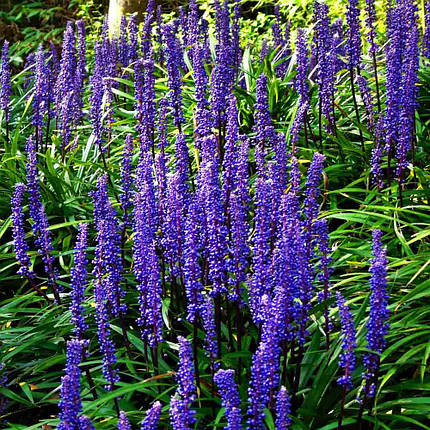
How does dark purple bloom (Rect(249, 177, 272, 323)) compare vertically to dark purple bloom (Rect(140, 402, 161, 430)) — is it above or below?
above

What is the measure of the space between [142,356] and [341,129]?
369cm

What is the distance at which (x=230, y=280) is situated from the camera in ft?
13.3

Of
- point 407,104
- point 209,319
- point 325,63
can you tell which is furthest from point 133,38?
point 209,319

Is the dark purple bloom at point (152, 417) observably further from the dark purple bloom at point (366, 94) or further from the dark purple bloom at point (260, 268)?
the dark purple bloom at point (366, 94)

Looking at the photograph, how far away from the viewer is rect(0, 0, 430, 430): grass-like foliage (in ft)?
11.7

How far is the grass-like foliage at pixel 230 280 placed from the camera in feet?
11.7

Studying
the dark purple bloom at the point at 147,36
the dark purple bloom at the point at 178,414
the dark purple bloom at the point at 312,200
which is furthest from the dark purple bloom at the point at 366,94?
the dark purple bloom at the point at 178,414

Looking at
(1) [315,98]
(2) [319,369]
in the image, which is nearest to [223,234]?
(2) [319,369]

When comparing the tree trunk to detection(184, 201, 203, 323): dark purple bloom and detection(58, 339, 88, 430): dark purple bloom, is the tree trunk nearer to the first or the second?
detection(184, 201, 203, 323): dark purple bloom

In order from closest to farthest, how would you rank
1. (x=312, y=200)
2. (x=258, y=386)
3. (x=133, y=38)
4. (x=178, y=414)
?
(x=178, y=414)
(x=258, y=386)
(x=312, y=200)
(x=133, y=38)

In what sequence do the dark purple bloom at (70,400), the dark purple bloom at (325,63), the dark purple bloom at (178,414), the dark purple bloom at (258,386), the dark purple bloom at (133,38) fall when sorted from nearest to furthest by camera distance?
the dark purple bloom at (178,414) < the dark purple bloom at (70,400) < the dark purple bloom at (258,386) < the dark purple bloom at (325,63) < the dark purple bloom at (133,38)

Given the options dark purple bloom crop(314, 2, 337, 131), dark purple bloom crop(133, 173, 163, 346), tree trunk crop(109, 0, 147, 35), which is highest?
tree trunk crop(109, 0, 147, 35)

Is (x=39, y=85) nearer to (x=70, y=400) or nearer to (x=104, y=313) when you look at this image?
(x=104, y=313)

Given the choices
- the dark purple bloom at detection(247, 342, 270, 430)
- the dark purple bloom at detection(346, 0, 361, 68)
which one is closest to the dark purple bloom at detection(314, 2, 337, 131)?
the dark purple bloom at detection(346, 0, 361, 68)
